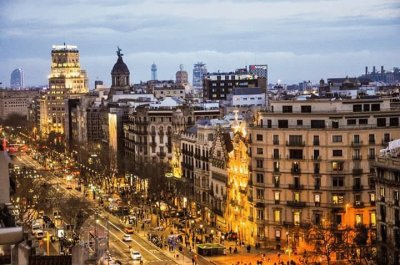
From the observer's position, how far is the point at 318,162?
9194 cm

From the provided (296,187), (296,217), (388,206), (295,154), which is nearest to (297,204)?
(296,217)

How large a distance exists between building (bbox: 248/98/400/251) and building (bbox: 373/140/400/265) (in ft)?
43.6

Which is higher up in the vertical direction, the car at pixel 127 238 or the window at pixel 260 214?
the window at pixel 260 214

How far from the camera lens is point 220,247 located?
9075 centimetres

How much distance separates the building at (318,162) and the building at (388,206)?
13290 mm

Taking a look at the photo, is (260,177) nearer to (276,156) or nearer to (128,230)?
(276,156)

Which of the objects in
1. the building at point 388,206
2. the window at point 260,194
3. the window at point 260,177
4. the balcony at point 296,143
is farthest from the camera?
the window at point 260,177

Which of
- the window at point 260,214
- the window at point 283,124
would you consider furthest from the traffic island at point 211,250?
the window at point 283,124

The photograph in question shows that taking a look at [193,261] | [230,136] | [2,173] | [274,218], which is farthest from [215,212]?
[2,173]

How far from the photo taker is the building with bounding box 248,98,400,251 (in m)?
91.3

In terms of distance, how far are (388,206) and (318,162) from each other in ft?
57.2

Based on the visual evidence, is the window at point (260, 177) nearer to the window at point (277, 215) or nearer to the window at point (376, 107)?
the window at point (277, 215)

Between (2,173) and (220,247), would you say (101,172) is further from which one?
(2,173)

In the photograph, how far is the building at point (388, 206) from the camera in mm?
73500
